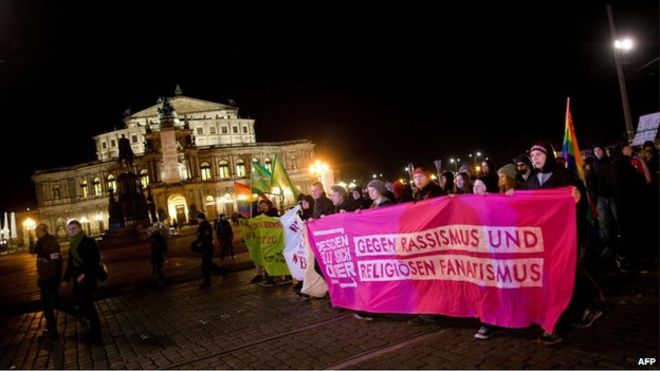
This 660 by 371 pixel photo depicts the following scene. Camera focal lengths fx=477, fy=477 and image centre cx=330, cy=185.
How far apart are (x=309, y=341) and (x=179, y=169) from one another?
Answer: 76.8 m

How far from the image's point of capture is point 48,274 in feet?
28.0

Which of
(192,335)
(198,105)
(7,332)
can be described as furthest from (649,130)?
(198,105)

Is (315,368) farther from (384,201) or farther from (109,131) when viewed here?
(109,131)

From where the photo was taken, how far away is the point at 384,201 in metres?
7.34

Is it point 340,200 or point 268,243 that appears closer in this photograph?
point 340,200

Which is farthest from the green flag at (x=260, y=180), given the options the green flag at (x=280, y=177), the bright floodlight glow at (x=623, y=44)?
the bright floodlight glow at (x=623, y=44)

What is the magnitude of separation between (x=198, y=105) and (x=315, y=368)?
10606 cm

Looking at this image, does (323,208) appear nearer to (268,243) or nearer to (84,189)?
(268,243)

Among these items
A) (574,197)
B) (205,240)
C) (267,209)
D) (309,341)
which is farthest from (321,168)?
(574,197)

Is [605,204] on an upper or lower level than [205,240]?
lower

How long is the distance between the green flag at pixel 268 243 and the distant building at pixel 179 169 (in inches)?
2451

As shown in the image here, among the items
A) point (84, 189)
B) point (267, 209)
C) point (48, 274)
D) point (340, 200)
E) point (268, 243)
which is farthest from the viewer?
point (84, 189)

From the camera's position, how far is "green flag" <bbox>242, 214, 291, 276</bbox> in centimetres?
1042

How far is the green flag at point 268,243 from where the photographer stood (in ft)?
34.2
